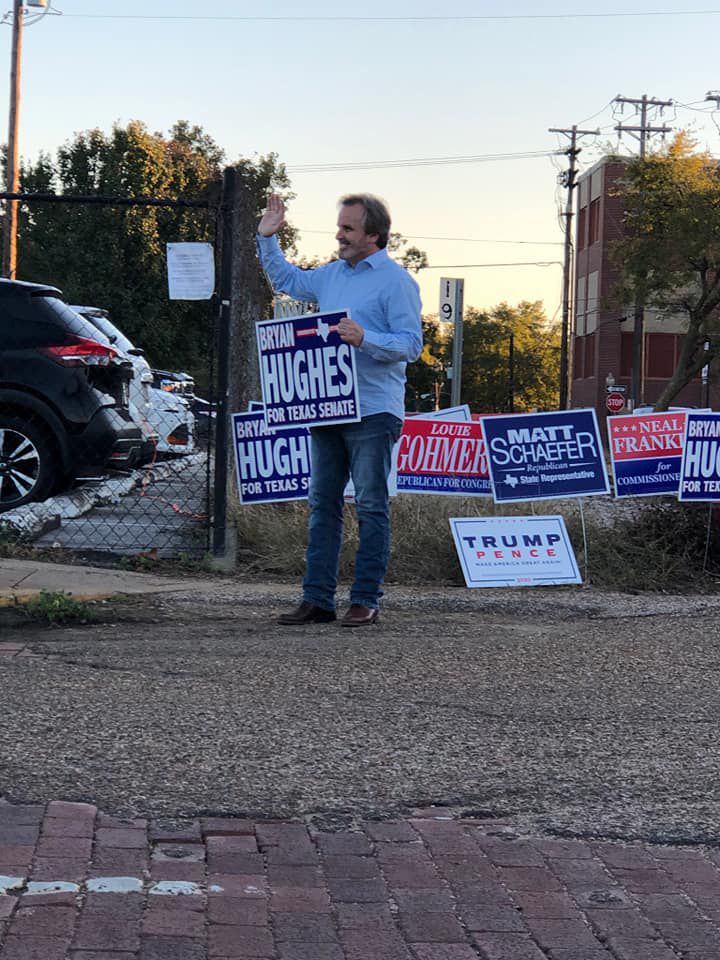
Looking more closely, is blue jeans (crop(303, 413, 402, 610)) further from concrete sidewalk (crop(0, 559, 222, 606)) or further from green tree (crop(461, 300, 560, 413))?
green tree (crop(461, 300, 560, 413))

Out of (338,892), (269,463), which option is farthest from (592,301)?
(338,892)

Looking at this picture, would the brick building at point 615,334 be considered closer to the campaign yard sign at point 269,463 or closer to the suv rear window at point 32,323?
the suv rear window at point 32,323

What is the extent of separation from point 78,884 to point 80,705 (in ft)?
5.50

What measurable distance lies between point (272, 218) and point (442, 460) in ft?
8.47

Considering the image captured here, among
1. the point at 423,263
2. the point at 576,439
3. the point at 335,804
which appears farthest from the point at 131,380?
the point at 423,263

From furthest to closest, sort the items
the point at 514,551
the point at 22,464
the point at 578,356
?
1. the point at 578,356
2. the point at 22,464
3. the point at 514,551

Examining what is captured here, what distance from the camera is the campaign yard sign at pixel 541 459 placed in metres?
8.70

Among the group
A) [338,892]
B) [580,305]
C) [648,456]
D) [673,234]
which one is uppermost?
[673,234]

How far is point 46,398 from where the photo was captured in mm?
9859

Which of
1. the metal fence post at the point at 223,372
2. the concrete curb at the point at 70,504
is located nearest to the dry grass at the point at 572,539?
the metal fence post at the point at 223,372

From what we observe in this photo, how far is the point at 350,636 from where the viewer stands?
251 inches

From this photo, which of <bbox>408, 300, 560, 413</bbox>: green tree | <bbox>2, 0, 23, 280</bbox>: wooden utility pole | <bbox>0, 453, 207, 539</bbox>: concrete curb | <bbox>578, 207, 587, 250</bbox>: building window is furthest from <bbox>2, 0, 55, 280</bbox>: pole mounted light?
<bbox>408, 300, 560, 413</bbox>: green tree

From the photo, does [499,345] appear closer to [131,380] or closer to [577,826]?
[131,380]

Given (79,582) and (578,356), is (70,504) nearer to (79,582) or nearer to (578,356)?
(79,582)
